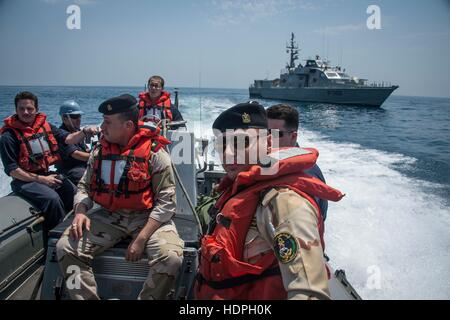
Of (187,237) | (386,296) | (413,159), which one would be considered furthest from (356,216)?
(413,159)

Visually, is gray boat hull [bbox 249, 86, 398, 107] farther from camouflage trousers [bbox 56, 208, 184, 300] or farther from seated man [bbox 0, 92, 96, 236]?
camouflage trousers [bbox 56, 208, 184, 300]

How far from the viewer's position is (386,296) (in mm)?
3543

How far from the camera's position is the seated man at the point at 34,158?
2900mm

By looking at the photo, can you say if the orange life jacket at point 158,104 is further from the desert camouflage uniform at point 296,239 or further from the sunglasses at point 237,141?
the desert camouflage uniform at point 296,239

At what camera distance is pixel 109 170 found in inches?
87.6

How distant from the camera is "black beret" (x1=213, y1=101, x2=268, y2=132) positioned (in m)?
1.44

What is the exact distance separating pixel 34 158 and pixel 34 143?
15 centimetres

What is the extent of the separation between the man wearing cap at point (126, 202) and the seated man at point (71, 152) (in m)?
1.25

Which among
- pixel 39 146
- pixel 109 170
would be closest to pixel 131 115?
pixel 109 170

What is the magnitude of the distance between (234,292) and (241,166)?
22.1 inches

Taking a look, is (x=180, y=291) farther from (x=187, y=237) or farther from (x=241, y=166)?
(x=241, y=166)

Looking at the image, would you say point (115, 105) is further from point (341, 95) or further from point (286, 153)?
point (341, 95)

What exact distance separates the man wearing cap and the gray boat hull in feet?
125

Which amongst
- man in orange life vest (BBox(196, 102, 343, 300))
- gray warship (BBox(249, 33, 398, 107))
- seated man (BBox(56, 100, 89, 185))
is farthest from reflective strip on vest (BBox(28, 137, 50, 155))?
gray warship (BBox(249, 33, 398, 107))
